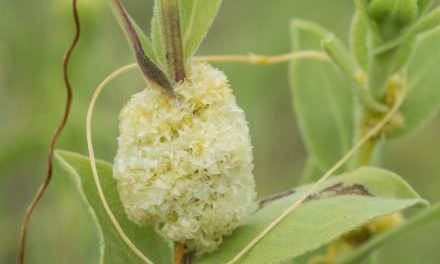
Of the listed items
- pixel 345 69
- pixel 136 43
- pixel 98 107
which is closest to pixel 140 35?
pixel 136 43

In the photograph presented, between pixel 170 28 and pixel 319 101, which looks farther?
pixel 319 101

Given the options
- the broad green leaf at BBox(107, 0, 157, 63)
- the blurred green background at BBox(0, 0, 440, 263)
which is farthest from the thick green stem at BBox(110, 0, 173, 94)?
the blurred green background at BBox(0, 0, 440, 263)

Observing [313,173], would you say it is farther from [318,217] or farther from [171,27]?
[171,27]

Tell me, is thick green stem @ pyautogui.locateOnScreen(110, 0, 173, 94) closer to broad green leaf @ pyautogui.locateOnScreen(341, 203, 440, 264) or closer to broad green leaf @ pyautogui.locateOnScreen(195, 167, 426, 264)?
broad green leaf @ pyautogui.locateOnScreen(195, 167, 426, 264)

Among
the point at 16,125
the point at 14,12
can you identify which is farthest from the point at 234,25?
the point at 16,125

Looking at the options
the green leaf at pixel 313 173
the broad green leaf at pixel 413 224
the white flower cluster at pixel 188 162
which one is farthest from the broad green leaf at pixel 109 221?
the green leaf at pixel 313 173

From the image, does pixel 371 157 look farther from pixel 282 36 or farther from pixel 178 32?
pixel 282 36
